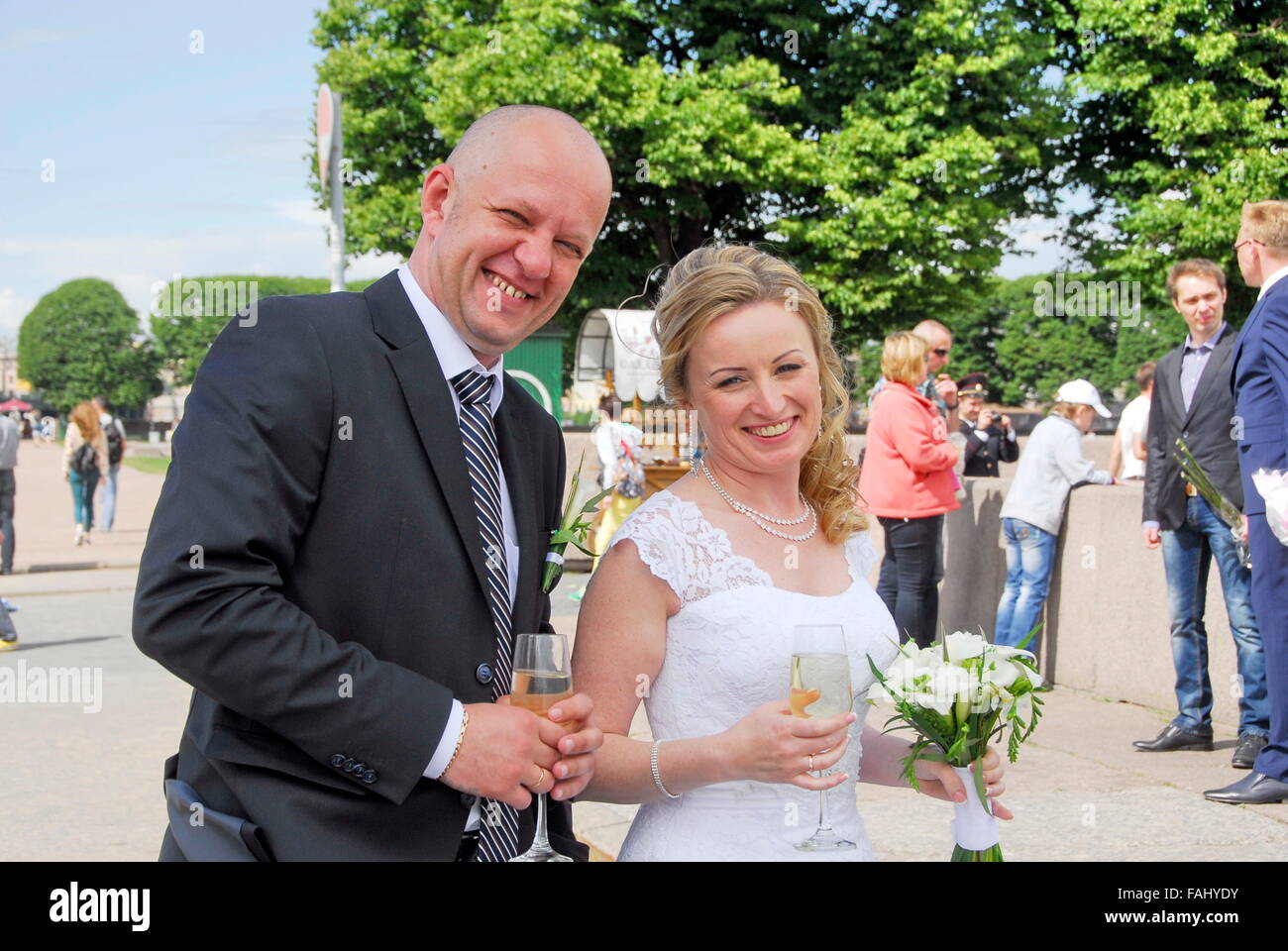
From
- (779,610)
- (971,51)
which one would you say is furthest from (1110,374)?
(779,610)

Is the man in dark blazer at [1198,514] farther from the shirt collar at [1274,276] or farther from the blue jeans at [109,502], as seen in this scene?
A: the blue jeans at [109,502]

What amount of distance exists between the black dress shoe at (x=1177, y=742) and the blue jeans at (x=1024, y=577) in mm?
1572

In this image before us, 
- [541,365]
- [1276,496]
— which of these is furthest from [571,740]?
[541,365]

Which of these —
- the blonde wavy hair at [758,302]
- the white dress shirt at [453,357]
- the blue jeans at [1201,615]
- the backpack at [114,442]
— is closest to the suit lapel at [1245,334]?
the blue jeans at [1201,615]

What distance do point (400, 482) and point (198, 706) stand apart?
0.55 metres

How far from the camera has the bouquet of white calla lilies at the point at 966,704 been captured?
2.47 m

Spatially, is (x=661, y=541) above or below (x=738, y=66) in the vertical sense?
below

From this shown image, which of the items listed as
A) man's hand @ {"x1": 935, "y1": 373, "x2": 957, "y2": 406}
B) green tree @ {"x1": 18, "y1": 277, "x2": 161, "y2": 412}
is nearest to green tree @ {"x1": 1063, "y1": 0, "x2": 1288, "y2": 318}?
man's hand @ {"x1": 935, "y1": 373, "x2": 957, "y2": 406}

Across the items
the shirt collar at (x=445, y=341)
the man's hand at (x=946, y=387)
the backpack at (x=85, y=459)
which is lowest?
the backpack at (x=85, y=459)

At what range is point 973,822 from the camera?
254 centimetres
